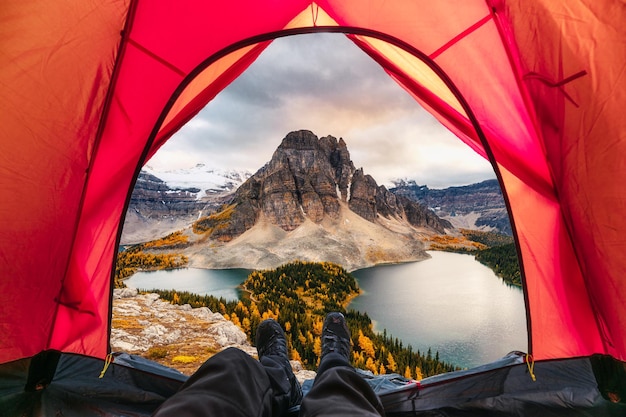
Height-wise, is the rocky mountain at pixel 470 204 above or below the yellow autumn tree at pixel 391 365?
above

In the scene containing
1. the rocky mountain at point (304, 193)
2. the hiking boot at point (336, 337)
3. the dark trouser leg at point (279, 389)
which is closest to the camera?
the dark trouser leg at point (279, 389)

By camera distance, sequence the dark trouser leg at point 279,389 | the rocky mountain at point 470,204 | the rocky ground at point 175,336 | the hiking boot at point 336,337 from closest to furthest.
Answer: the dark trouser leg at point 279,389, the hiking boot at point 336,337, the rocky ground at point 175,336, the rocky mountain at point 470,204

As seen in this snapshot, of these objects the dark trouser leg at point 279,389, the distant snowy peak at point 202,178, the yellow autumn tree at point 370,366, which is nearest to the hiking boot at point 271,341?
the dark trouser leg at point 279,389

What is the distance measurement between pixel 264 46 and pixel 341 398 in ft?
8.04

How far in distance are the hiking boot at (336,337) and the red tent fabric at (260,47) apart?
1.29m

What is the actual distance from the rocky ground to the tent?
1.11m

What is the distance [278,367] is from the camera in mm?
1814

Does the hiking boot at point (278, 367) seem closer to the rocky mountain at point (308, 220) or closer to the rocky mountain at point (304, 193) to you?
the rocky mountain at point (308, 220)

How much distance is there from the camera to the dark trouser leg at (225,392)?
977 millimetres

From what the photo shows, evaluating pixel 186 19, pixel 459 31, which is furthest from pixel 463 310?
pixel 186 19

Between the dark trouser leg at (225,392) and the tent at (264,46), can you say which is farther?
the tent at (264,46)

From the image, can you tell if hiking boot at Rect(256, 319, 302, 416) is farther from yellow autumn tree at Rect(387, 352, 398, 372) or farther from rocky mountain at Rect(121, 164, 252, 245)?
rocky mountain at Rect(121, 164, 252, 245)

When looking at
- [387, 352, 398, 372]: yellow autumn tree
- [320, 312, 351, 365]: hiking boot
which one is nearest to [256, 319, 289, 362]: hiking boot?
[320, 312, 351, 365]: hiking boot

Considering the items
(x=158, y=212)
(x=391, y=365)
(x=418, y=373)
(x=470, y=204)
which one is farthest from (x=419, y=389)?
(x=470, y=204)
